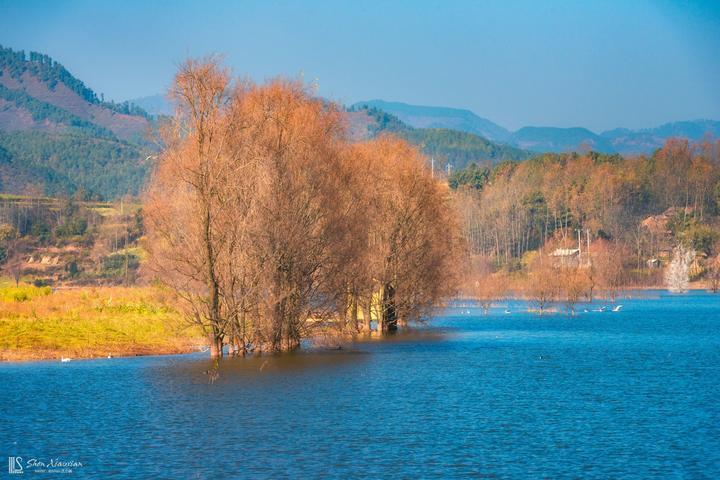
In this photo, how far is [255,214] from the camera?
4138 cm

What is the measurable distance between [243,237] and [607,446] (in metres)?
20.4

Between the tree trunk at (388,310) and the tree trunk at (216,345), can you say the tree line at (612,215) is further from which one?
the tree trunk at (216,345)

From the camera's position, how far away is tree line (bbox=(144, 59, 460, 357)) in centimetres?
4075

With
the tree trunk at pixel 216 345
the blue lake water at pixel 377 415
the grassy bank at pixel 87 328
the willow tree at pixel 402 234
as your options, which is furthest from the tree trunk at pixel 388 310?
the tree trunk at pixel 216 345

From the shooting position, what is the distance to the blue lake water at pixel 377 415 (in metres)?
23.1

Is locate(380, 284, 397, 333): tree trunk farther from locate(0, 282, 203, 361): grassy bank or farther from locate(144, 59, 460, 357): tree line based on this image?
locate(0, 282, 203, 361): grassy bank

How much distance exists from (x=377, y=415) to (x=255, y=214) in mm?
14249

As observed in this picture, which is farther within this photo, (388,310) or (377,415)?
(388,310)

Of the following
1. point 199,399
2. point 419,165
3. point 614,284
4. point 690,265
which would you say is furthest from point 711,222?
→ point 199,399

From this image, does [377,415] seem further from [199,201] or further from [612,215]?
[612,215]
